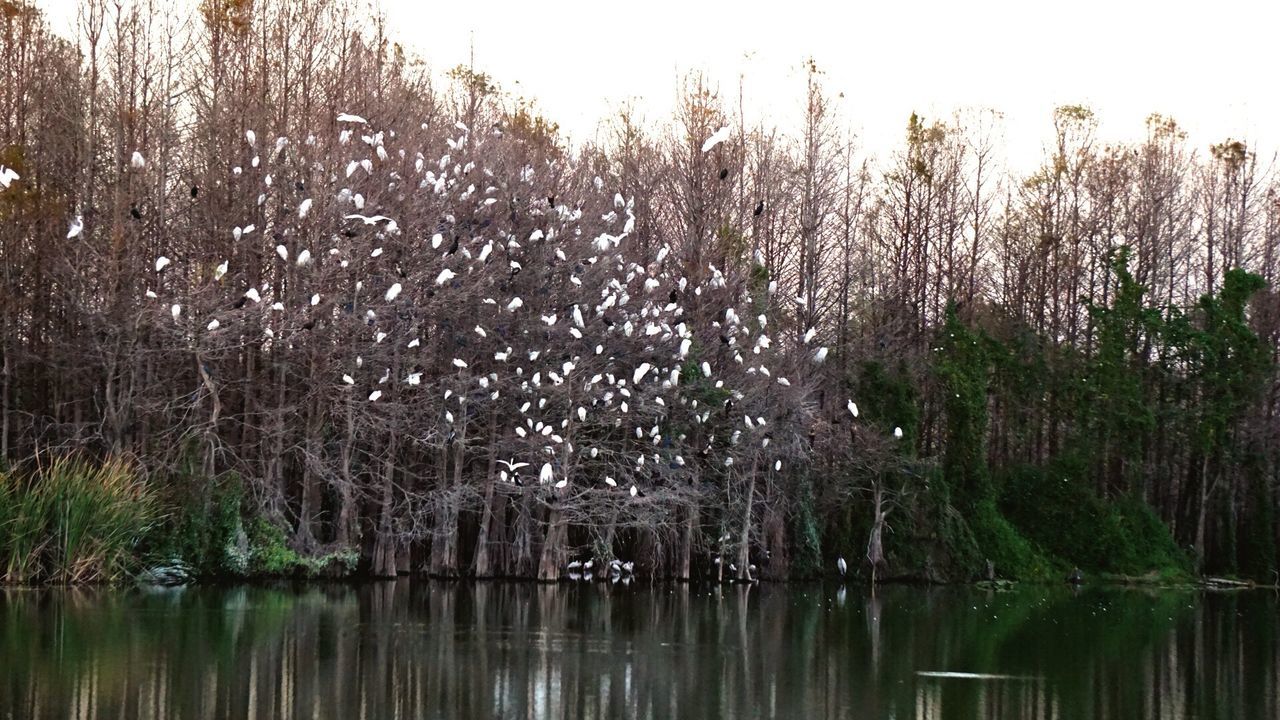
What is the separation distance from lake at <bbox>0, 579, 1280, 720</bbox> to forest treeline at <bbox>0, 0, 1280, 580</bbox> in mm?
3445

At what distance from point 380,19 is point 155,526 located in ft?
41.6

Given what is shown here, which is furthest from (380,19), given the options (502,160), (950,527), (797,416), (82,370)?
(950,527)

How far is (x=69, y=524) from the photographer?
83.4 feet

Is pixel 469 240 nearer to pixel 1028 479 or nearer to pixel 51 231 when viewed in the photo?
pixel 51 231

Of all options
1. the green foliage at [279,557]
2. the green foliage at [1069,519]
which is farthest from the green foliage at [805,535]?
the green foliage at [279,557]

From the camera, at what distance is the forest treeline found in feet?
97.8

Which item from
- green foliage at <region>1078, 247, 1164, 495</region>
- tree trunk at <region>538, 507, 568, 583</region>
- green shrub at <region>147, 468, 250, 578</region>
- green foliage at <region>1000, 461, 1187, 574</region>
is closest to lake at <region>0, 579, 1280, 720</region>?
green shrub at <region>147, 468, 250, 578</region>

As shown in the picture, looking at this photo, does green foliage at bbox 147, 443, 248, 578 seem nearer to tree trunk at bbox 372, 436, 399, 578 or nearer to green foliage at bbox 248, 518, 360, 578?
green foliage at bbox 248, 518, 360, 578

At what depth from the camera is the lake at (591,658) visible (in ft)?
44.4

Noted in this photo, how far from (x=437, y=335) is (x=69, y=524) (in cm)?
855

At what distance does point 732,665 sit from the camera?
57.4 ft

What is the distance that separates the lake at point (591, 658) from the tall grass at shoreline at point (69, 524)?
3.23 ft

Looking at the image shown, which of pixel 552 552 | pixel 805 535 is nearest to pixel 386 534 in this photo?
pixel 552 552

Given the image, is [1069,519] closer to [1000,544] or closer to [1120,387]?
[1000,544]
